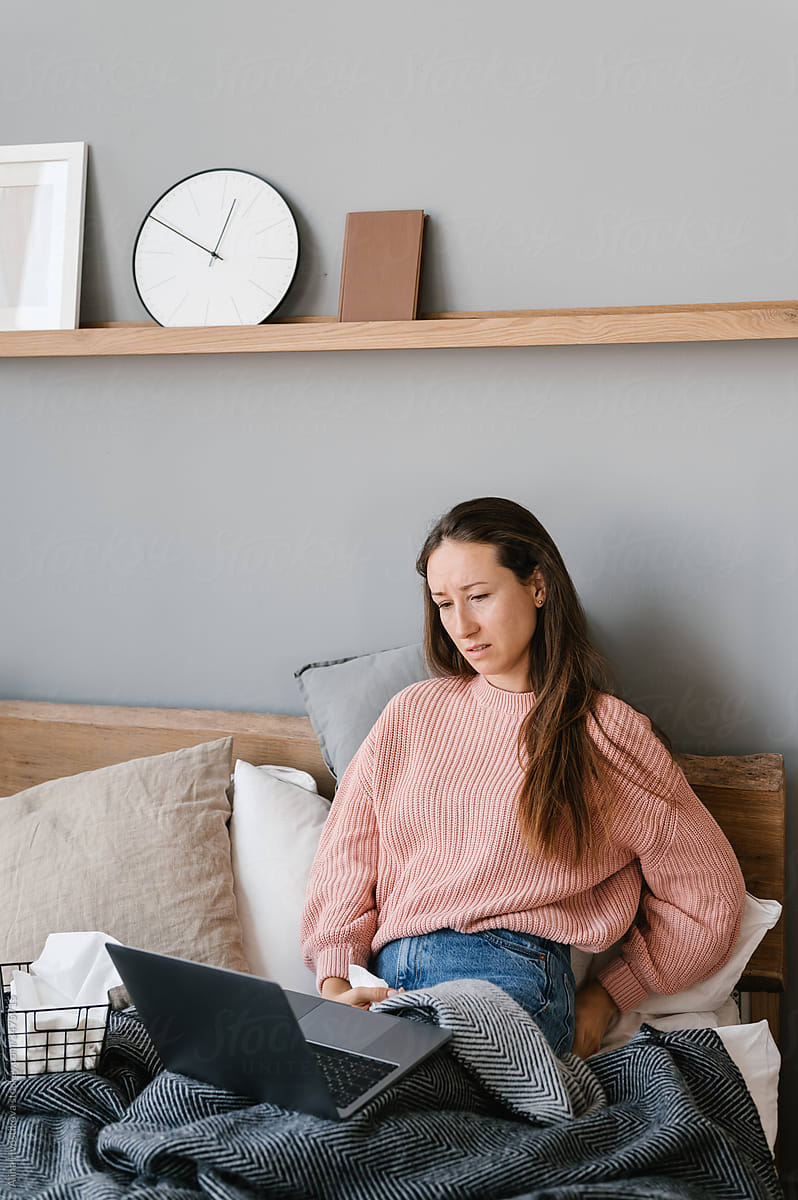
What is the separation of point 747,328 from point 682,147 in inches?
12.6

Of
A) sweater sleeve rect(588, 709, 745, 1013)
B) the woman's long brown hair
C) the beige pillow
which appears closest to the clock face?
the woman's long brown hair

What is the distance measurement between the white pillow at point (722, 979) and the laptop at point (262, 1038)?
424mm

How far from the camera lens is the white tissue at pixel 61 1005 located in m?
1.19

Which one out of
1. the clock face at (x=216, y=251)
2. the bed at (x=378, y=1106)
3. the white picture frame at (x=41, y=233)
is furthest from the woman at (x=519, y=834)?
the white picture frame at (x=41, y=233)

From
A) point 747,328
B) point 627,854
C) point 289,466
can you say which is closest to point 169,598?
point 289,466

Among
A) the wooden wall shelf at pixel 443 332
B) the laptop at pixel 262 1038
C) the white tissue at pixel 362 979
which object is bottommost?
the white tissue at pixel 362 979

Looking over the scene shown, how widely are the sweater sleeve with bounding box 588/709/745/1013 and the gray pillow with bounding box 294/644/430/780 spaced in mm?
432

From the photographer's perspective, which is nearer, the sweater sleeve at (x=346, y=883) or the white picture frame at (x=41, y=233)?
the sweater sleeve at (x=346, y=883)

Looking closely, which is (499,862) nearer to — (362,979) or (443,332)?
(362,979)

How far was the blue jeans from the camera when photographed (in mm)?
1388

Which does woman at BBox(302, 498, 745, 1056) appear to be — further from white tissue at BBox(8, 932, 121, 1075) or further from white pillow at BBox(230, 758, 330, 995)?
white tissue at BBox(8, 932, 121, 1075)

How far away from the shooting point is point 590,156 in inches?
68.6

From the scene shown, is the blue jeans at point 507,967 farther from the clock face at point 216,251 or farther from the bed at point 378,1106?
the clock face at point 216,251

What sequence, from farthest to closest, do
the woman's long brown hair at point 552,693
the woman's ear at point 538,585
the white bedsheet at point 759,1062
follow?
the woman's ear at point 538,585 → the woman's long brown hair at point 552,693 → the white bedsheet at point 759,1062
